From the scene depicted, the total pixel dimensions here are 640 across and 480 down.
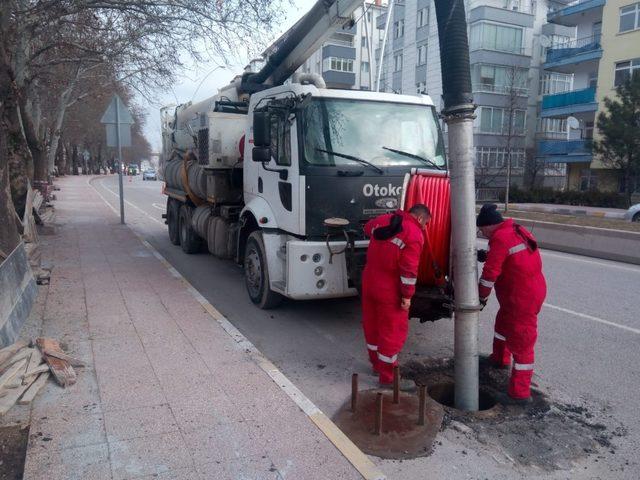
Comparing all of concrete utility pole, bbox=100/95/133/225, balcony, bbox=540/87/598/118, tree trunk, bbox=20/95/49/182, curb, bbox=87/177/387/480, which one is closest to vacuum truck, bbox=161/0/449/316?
curb, bbox=87/177/387/480

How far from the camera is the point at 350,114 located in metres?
6.07

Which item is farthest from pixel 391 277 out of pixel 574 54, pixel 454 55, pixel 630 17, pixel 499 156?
pixel 499 156

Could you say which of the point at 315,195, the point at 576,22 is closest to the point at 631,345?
the point at 315,195

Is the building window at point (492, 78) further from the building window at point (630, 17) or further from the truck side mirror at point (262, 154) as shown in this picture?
the truck side mirror at point (262, 154)

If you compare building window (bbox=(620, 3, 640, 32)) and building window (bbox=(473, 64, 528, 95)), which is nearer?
building window (bbox=(620, 3, 640, 32))

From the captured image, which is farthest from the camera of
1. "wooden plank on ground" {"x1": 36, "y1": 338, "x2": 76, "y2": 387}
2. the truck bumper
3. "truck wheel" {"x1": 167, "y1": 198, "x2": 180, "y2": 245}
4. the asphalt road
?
"truck wheel" {"x1": 167, "y1": 198, "x2": 180, "y2": 245}

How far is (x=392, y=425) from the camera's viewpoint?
3.98 metres

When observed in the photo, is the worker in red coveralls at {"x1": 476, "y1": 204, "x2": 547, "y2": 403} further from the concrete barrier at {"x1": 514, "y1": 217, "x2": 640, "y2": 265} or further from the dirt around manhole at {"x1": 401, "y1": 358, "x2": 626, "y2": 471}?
the concrete barrier at {"x1": 514, "y1": 217, "x2": 640, "y2": 265}

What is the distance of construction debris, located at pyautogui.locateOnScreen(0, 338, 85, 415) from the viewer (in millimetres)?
3975

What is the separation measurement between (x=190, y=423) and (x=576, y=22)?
41355 mm

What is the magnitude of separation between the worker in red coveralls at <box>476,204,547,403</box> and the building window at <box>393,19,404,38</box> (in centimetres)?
4520

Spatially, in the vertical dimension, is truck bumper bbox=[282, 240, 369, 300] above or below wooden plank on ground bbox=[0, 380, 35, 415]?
above

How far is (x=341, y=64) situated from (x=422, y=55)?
724cm

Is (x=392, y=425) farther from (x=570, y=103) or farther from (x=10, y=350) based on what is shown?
(x=570, y=103)
